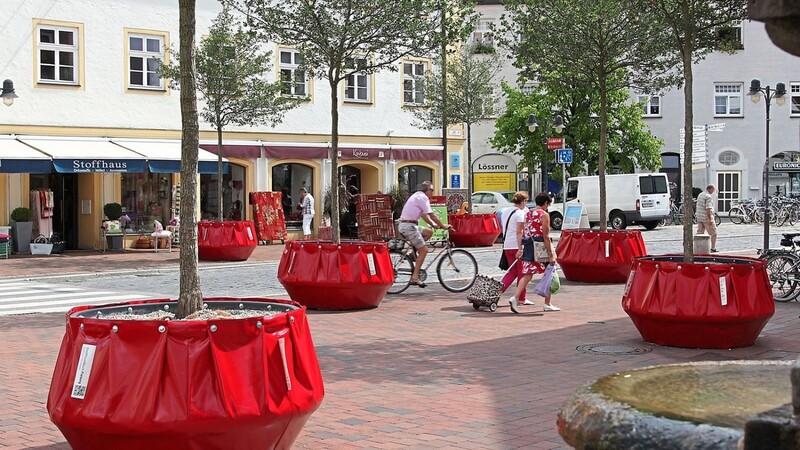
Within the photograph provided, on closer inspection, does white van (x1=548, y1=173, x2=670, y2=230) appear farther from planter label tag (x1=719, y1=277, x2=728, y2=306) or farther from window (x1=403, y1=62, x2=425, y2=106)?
planter label tag (x1=719, y1=277, x2=728, y2=306)

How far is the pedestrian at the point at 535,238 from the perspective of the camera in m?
13.5

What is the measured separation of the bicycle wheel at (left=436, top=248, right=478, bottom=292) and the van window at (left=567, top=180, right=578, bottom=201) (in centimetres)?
2397

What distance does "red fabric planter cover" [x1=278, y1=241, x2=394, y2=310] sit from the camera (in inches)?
533

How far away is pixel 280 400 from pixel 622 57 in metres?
15.5

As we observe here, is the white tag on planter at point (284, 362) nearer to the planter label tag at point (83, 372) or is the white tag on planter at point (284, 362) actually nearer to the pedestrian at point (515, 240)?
the planter label tag at point (83, 372)

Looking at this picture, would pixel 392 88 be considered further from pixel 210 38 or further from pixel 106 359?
pixel 106 359

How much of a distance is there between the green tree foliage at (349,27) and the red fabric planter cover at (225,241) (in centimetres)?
699

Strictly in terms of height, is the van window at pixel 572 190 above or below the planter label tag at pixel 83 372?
above

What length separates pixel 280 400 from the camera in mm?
5605

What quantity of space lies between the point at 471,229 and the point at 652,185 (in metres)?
11.9

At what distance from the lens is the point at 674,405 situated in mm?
2934

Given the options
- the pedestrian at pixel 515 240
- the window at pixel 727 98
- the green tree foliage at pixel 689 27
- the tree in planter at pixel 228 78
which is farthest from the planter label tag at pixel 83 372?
the window at pixel 727 98

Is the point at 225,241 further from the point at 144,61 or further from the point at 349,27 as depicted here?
the point at 349,27

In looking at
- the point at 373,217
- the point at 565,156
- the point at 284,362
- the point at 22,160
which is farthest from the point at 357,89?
the point at 284,362
